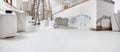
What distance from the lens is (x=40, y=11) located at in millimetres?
3947

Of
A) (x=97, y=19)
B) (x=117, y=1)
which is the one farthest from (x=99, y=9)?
(x=117, y=1)

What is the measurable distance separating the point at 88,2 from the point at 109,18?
0.47 metres

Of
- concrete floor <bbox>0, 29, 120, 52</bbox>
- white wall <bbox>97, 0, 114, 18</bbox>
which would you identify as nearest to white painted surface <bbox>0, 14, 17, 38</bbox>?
concrete floor <bbox>0, 29, 120, 52</bbox>

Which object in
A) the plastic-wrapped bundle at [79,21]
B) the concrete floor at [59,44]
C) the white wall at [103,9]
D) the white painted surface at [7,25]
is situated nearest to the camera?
the concrete floor at [59,44]

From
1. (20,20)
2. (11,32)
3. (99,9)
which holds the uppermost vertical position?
(99,9)

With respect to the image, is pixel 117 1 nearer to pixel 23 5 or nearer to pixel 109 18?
pixel 109 18

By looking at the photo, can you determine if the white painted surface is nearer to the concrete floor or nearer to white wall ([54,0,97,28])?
the concrete floor

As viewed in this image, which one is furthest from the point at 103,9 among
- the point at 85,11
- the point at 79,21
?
the point at 79,21

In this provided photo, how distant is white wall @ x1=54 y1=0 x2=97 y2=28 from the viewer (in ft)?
8.34

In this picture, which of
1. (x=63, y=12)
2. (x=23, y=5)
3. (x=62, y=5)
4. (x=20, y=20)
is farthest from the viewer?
(x=23, y=5)

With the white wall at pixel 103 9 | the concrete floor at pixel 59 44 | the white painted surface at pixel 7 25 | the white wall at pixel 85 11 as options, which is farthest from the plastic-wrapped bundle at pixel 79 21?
the white painted surface at pixel 7 25

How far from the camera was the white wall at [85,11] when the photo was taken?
254 cm

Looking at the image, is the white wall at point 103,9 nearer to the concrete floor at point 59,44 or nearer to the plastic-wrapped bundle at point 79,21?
the plastic-wrapped bundle at point 79,21

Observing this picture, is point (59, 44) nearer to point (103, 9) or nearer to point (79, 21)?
point (103, 9)
